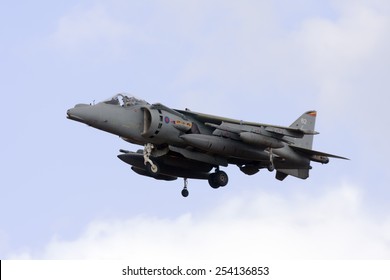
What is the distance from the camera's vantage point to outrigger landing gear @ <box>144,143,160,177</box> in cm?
3634

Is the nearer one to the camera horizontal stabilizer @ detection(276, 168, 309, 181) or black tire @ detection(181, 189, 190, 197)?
black tire @ detection(181, 189, 190, 197)

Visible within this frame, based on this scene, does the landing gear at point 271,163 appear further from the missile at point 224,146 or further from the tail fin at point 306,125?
the tail fin at point 306,125

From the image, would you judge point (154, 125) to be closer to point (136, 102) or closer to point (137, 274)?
point (136, 102)

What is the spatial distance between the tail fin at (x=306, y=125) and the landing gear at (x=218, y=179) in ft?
9.81

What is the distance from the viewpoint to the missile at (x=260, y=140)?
3572 cm

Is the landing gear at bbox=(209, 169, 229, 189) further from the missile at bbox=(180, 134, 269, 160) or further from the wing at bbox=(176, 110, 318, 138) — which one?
the wing at bbox=(176, 110, 318, 138)

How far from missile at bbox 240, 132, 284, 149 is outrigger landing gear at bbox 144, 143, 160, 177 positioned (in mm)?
3132

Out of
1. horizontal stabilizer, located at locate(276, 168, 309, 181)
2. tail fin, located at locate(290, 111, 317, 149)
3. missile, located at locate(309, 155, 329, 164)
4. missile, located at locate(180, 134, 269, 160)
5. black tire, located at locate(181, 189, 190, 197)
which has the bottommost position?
black tire, located at locate(181, 189, 190, 197)

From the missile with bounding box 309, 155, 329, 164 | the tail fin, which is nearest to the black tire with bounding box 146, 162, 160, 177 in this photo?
the tail fin

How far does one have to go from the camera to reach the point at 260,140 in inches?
1412

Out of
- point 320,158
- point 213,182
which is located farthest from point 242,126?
point 320,158

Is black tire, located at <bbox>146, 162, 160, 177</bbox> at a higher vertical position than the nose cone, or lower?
lower

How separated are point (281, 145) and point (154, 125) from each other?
4411 mm

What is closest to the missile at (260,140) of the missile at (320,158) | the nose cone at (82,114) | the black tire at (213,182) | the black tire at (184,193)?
the black tire at (213,182)
